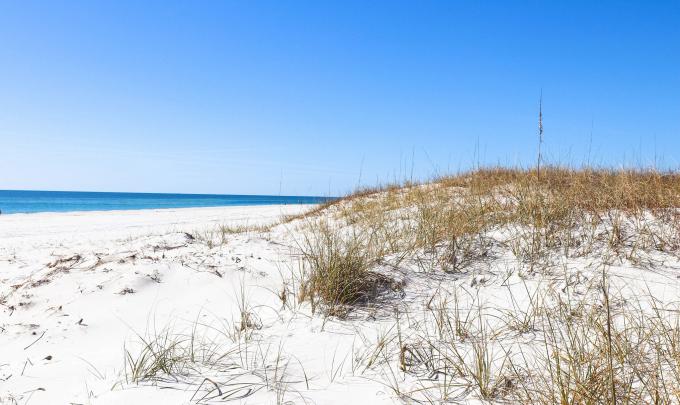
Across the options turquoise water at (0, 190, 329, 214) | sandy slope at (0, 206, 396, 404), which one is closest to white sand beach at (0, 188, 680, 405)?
sandy slope at (0, 206, 396, 404)

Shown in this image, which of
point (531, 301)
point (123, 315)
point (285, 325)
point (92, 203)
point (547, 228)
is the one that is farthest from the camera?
point (92, 203)

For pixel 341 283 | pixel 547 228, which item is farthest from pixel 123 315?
pixel 547 228

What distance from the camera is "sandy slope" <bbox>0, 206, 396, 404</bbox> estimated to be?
1826 mm

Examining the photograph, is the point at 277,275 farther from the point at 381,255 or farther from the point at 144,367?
the point at 144,367

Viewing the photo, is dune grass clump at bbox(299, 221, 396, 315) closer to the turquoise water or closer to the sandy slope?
the sandy slope

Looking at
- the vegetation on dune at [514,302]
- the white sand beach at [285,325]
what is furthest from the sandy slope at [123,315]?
the vegetation on dune at [514,302]

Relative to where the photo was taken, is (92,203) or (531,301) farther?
(92,203)

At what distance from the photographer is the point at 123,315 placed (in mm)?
2789

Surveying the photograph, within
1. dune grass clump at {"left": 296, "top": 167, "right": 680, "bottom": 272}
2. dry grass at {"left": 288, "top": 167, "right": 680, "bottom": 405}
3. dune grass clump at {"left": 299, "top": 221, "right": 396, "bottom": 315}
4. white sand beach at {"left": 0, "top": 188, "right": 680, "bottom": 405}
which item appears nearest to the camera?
dry grass at {"left": 288, "top": 167, "right": 680, "bottom": 405}

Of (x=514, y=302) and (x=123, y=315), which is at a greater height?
(x=514, y=302)

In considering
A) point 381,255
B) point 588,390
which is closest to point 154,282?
point 381,255

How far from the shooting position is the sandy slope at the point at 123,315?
1.83 meters

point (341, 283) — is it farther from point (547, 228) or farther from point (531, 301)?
point (547, 228)

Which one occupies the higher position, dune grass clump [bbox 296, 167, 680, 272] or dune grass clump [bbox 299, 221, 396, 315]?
dune grass clump [bbox 296, 167, 680, 272]
